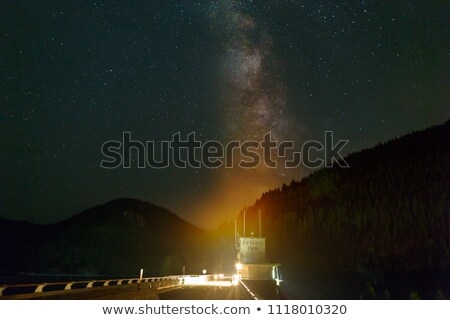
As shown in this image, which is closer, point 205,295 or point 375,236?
point 205,295

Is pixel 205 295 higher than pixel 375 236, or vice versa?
pixel 375 236

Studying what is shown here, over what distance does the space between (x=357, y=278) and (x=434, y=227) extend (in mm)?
44211

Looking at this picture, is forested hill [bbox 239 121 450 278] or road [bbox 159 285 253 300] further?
forested hill [bbox 239 121 450 278]

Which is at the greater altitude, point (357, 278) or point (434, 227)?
point (434, 227)

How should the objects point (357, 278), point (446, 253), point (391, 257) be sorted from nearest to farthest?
1. point (357, 278)
2. point (446, 253)
3. point (391, 257)

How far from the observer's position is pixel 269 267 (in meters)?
77.6

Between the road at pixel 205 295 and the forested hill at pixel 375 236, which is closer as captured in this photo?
the road at pixel 205 295

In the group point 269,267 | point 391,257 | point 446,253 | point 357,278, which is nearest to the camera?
point 269,267
